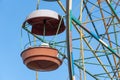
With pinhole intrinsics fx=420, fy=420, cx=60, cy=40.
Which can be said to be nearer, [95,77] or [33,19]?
[33,19]

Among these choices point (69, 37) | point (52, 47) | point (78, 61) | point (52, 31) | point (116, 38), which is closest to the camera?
point (69, 37)

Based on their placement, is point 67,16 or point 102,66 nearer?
point 67,16

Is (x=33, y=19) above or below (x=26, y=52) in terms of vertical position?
above

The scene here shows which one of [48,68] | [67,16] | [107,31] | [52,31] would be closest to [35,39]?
[52,31]

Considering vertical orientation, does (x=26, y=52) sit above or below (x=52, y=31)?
below

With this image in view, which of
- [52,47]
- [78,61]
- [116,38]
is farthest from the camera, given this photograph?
[116,38]

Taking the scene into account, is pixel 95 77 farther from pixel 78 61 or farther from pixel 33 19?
pixel 33 19

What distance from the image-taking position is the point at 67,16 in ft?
20.7

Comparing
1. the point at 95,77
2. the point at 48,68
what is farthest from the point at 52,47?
the point at 95,77

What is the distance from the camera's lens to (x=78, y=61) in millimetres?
8148

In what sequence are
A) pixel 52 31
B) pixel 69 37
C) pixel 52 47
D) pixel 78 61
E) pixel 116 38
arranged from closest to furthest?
pixel 69 37, pixel 52 47, pixel 52 31, pixel 78 61, pixel 116 38

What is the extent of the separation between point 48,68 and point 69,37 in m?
0.87

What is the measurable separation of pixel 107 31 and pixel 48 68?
7.35 ft

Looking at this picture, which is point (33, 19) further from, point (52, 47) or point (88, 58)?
point (88, 58)
